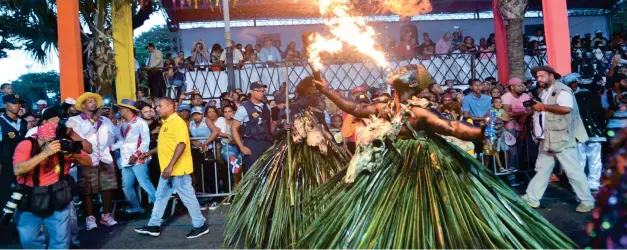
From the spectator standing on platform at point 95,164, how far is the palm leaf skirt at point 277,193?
7.61 ft

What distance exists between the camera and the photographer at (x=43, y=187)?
4156 millimetres

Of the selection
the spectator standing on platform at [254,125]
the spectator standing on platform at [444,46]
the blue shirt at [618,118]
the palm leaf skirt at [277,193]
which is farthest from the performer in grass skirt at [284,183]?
the spectator standing on platform at [444,46]

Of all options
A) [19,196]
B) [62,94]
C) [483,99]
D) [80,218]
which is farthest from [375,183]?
[62,94]

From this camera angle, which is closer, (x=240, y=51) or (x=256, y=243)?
(x=256, y=243)

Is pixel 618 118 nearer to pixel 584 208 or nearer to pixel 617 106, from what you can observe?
pixel 617 106

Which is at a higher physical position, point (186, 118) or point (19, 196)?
point (186, 118)

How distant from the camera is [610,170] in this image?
8.14 feet

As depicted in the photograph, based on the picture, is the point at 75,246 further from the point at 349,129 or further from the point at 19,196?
the point at 349,129

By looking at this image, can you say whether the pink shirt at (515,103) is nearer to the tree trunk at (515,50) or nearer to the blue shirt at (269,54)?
the tree trunk at (515,50)

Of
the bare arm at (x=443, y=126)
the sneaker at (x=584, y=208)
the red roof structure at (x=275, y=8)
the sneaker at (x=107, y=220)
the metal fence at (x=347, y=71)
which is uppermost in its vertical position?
the red roof structure at (x=275, y=8)

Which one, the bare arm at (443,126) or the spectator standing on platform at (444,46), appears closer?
the bare arm at (443,126)

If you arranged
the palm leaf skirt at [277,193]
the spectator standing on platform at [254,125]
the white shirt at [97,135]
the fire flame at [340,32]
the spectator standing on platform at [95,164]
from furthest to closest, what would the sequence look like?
1. the spectator standing on platform at [254,125]
2. the spectator standing on platform at [95,164]
3. the white shirt at [97,135]
4. the palm leaf skirt at [277,193]
5. the fire flame at [340,32]

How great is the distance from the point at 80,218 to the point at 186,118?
6.95 feet

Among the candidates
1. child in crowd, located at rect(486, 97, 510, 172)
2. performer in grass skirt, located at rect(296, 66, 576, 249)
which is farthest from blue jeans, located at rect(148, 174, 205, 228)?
child in crowd, located at rect(486, 97, 510, 172)
